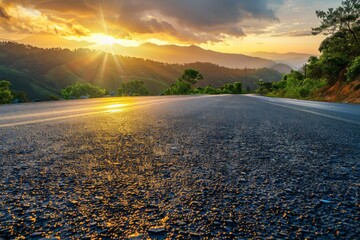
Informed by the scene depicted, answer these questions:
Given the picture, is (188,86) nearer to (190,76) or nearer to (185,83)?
(185,83)

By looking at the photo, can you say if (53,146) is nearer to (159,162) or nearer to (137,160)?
(137,160)

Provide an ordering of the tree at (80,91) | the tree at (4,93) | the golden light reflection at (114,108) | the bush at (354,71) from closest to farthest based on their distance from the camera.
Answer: the golden light reflection at (114,108) → the bush at (354,71) → the tree at (4,93) → the tree at (80,91)

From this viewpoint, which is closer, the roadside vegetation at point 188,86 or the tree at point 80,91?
the tree at point 80,91

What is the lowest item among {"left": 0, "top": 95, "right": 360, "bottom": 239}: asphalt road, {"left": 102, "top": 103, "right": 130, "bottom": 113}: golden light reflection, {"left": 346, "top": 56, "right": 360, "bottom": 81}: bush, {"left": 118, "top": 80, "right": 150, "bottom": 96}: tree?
{"left": 118, "top": 80, "right": 150, "bottom": 96}: tree

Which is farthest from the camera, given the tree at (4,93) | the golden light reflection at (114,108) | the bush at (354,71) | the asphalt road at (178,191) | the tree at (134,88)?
the tree at (134,88)

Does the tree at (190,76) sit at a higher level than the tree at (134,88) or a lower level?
higher

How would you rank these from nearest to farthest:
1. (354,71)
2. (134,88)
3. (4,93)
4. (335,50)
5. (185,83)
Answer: (354,71)
(335,50)
(4,93)
(185,83)
(134,88)

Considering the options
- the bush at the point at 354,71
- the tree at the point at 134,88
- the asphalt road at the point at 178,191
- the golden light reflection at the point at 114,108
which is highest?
the bush at the point at 354,71

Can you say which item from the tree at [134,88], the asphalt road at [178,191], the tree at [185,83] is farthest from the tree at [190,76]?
the asphalt road at [178,191]

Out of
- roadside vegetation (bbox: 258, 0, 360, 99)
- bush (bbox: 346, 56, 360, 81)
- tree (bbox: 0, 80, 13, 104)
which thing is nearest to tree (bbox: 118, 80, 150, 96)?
tree (bbox: 0, 80, 13, 104)

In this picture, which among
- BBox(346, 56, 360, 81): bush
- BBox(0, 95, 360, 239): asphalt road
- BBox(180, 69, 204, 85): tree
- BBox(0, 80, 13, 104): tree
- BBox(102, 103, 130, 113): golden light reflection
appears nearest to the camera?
BBox(0, 95, 360, 239): asphalt road

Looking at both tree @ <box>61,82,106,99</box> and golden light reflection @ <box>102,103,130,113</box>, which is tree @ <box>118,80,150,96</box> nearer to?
tree @ <box>61,82,106,99</box>

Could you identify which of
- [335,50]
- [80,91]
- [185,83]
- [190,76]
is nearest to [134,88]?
[190,76]

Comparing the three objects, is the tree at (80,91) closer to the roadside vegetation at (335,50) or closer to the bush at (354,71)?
the roadside vegetation at (335,50)
